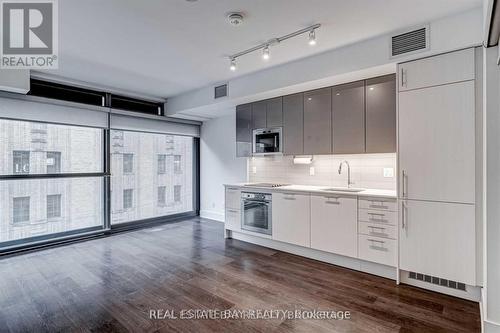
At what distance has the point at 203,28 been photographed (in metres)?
2.85

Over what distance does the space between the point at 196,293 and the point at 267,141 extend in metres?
2.69

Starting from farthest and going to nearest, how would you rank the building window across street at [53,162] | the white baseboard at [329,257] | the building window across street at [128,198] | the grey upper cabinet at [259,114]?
the building window across street at [128,198]
the grey upper cabinet at [259,114]
the building window across street at [53,162]
the white baseboard at [329,257]

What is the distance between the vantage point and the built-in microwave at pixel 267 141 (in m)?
4.49

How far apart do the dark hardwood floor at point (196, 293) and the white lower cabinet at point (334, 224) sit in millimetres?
277

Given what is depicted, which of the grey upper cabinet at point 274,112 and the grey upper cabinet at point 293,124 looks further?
the grey upper cabinet at point 274,112

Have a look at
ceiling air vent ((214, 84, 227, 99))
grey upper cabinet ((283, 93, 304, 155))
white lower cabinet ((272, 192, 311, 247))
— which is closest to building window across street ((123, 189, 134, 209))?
ceiling air vent ((214, 84, 227, 99))

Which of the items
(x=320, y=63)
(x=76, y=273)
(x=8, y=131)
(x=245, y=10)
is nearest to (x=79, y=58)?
(x=8, y=131)

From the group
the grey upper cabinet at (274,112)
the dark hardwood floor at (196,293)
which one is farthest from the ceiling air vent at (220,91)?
the dark hardwood floor at (196,293)

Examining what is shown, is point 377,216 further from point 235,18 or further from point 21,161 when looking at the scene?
point 21,161

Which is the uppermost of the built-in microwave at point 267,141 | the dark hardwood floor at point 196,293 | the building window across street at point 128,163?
the built-in microwave at point 267,141

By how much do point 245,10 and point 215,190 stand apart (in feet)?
14.8

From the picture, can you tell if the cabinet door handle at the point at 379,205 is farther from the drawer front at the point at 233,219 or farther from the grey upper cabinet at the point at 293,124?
the drawer front at the point at 233,219

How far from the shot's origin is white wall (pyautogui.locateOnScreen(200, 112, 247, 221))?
602 cm

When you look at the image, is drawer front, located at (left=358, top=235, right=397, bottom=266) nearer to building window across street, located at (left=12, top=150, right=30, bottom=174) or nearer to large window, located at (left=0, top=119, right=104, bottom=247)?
large window, located at (left=0, top=119, right=104, bottom=247)
